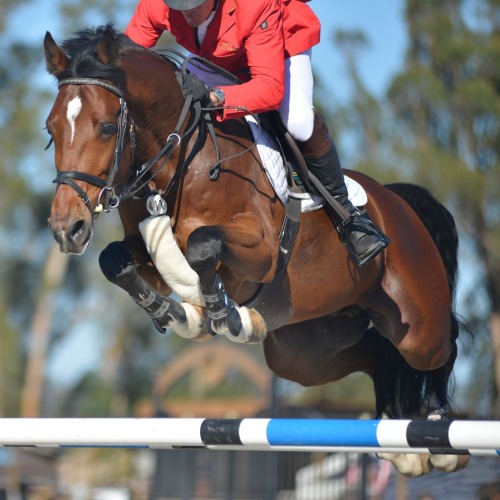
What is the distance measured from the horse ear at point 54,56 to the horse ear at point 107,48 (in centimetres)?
A: 17

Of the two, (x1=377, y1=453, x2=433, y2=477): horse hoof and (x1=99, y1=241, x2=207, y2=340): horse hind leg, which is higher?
(x1=99, y1=241, x2=207, y2=340): horse hind leg

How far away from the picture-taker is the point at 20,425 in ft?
14.3

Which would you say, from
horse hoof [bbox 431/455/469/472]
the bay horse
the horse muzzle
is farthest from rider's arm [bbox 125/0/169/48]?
horse hoof [bbox 431/455/469/472]

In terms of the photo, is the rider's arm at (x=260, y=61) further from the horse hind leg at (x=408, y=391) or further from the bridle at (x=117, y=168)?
the horse hind leg at (x=408, y=391)

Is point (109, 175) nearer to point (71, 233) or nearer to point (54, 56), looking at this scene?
point (71, 233)

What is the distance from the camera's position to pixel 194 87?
4.84 metres

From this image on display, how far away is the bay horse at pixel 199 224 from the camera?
4371mm

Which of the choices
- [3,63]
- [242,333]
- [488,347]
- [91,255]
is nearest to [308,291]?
[242,333]

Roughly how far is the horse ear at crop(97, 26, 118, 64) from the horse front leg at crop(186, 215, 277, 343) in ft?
2.97

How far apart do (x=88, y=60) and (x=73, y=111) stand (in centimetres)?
31

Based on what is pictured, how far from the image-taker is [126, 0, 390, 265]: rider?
478cm

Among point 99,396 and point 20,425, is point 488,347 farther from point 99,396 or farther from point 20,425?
point 99,396

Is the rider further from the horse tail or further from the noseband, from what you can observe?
the horse tail

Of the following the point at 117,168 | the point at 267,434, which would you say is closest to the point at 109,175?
the point at 117,168
